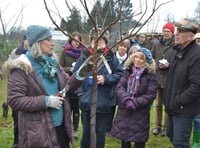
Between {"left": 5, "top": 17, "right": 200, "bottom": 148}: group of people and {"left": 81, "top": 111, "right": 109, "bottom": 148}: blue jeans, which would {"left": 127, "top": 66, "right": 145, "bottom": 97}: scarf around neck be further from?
{"left": 81, "top": 111, "right": 109, "bottom": 148}: blue jeans

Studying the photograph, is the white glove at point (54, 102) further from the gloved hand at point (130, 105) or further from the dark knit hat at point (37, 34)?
the gloved hand at point (130, 105)

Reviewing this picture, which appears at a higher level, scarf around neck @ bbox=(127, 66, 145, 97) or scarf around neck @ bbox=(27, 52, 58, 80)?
scarf around neck @ bbox=(27, 52, 58, 80)

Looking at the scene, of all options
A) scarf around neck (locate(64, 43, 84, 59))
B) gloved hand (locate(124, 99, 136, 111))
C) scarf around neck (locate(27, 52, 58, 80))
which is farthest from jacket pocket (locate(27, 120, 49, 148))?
→ scarf around neck (locate(64, 43, 84, 59))

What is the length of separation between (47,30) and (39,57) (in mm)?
269

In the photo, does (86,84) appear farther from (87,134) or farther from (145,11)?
(145,11)

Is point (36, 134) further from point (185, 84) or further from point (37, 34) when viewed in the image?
point (185, 84)

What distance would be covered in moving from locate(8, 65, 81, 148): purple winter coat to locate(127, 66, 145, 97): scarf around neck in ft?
4.94

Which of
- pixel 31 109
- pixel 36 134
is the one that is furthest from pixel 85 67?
pixel 36 134

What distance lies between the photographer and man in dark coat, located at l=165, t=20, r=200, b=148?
371 centimetres

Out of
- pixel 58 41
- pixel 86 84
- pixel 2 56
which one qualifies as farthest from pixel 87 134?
pixel 58 41

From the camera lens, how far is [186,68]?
376 cm

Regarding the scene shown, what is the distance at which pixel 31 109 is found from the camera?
3039 mm

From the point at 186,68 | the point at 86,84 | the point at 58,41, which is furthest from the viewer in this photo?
the point at 58,41

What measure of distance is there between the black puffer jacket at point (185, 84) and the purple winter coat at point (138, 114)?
0.41 metres
